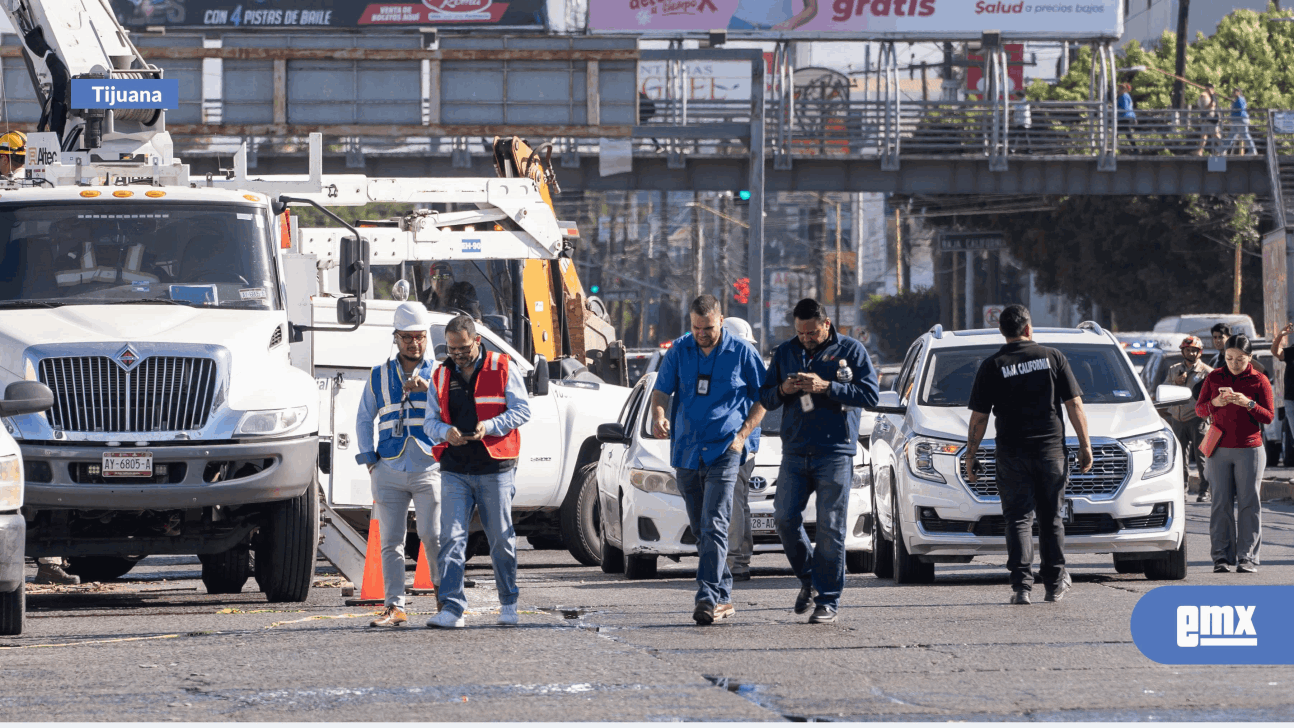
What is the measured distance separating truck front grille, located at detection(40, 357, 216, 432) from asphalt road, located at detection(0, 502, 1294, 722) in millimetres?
1166

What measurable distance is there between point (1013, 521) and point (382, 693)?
517 cm

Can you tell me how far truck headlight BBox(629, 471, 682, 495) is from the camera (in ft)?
47.0

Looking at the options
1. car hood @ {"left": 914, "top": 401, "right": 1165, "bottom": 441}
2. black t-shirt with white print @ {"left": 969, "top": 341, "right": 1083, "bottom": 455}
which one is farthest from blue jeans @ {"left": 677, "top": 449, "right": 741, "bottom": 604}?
car hood @ {"left": 914, "top": 401, "right": 1165, "bottom": 441}

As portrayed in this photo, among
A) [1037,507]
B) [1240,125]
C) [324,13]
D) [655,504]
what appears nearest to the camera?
[1037,507]

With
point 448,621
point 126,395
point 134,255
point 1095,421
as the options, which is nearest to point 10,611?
point 126,395

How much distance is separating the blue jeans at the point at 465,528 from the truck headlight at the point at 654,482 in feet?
11.2

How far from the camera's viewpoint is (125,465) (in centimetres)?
1171

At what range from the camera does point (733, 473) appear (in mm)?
10914

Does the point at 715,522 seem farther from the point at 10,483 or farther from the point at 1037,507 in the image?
the point at 10,483

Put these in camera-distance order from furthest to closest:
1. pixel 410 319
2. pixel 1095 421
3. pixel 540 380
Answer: pixel 540 380 < pixel 1095 421 < pixel 410 319

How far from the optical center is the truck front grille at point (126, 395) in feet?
38.7

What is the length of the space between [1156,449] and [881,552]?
213 cm

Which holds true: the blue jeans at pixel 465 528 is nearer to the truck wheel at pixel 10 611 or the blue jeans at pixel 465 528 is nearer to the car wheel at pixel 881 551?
the truck wheel at pixel 10 611

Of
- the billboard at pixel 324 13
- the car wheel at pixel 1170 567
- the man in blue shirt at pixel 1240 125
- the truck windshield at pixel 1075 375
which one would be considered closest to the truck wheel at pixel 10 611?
the truck windshield at pixel 1075 375
